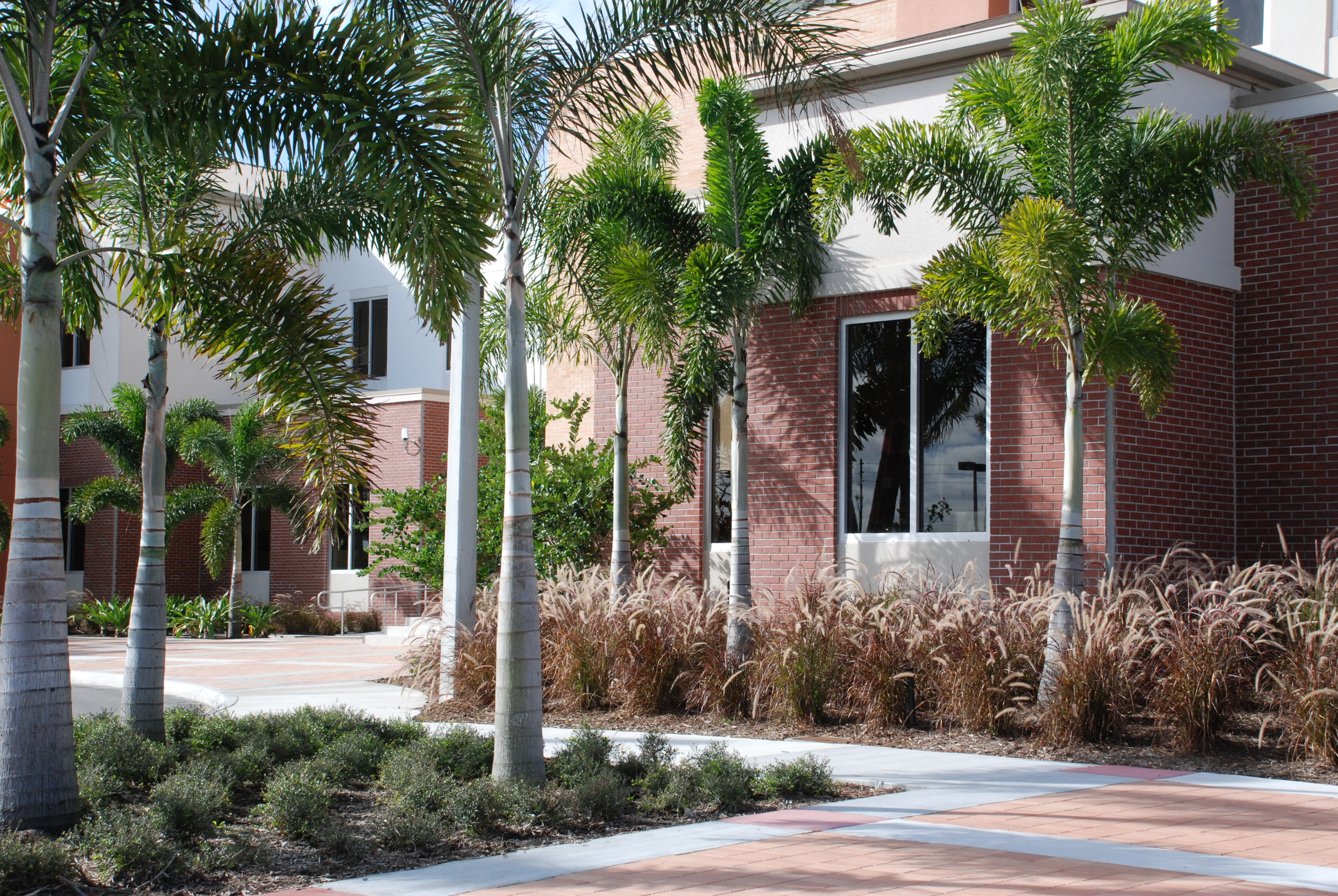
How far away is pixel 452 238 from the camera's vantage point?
819 cm

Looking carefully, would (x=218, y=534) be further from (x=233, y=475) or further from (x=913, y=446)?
(x=913, y=446)

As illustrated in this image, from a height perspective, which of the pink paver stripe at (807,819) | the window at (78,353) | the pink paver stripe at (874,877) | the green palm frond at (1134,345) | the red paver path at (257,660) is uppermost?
the window at (78,353)

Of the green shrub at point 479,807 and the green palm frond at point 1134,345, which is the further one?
the green palm frond at point 1134,345

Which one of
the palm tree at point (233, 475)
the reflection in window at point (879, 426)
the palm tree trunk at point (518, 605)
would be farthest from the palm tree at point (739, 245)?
the palm tree at point (233, 475)

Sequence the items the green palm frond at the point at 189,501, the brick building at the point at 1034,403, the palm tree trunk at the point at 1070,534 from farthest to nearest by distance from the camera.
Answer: the green palm frond at the point at 189,501, the brick building at the point at 1034,403, the palm tree trunk at the point at 1070,534

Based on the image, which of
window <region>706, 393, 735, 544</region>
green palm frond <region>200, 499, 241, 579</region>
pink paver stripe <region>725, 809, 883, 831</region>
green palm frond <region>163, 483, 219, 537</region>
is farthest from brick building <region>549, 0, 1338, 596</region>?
green palm frond <region>163, 483, 219, 537</region>

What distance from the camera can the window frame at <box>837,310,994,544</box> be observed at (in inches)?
533

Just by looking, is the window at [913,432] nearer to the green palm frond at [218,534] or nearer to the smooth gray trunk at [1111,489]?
the smooth gray trunk at [1111,489]

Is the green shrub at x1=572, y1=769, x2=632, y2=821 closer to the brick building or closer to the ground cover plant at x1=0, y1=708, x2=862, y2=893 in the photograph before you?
the ground cover plant at x1=0, y1=708, x2=862, y2=893

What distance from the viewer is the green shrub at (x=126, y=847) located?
19.7 feet

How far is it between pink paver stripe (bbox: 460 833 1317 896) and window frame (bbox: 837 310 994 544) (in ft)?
24.0

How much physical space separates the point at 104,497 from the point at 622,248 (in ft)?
67.9

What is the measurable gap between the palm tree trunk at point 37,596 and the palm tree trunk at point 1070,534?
23.2 ft

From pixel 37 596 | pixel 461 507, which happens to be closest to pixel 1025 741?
pixel 461 507
